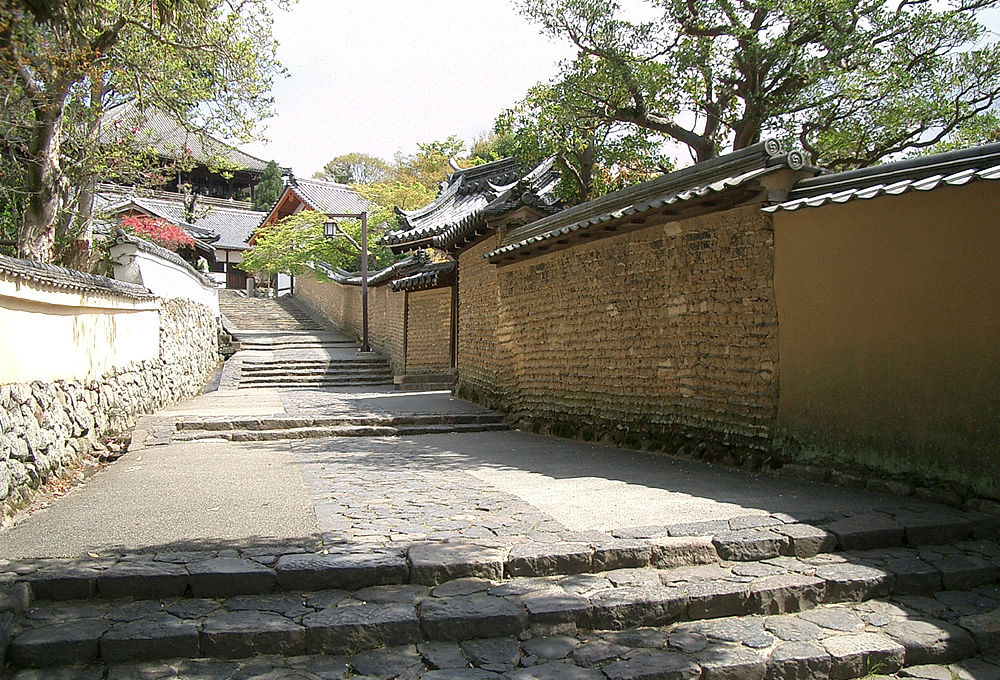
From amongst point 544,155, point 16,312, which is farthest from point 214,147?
point 16,312

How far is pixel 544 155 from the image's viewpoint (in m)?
14.3

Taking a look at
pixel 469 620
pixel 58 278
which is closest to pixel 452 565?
pixel 469 620

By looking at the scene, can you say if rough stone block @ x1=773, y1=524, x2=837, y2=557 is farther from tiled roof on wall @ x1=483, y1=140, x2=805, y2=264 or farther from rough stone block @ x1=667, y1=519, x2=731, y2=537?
tiled roof on wall @ x1=483, y1=140, x2=805, y2=264

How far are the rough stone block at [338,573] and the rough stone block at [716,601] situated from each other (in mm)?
1619

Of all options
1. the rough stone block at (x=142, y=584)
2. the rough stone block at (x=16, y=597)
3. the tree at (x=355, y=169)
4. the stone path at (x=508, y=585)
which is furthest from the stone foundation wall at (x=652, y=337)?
the tree at (x=355, y=169)

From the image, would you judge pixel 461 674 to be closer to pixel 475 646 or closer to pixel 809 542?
pixel 475 646

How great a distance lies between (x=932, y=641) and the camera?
12.0 feet

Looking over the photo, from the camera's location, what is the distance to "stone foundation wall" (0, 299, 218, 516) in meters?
5.58

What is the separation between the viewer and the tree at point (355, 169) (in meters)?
45.1

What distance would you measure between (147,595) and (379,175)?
4292 cm

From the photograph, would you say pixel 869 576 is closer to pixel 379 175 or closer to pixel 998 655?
pixel 998 655

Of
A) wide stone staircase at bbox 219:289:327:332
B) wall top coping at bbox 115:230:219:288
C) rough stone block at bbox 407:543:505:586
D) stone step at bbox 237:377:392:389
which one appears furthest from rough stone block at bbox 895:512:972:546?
wide stone staircase at bbox 219:289:327:332

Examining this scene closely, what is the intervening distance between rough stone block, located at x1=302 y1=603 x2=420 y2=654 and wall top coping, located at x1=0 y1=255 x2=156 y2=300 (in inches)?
157

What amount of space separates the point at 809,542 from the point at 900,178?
117 inches
